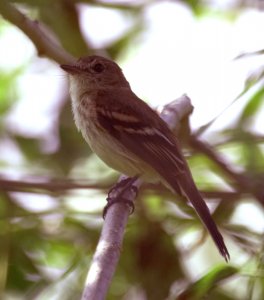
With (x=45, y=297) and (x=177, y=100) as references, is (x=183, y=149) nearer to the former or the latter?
(x=177, y=100)

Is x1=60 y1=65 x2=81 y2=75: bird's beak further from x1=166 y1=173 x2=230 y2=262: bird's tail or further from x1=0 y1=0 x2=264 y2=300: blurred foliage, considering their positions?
x1=166 y1=173 x2=230 y2=262: bird's tail

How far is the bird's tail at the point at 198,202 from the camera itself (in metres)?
4.20

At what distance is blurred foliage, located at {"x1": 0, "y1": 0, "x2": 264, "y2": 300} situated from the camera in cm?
453

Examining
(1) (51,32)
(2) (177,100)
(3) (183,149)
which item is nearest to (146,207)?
(3) (183,149)

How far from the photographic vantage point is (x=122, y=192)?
436 cm

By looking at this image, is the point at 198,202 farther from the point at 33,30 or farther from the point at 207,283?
the point at 33,30

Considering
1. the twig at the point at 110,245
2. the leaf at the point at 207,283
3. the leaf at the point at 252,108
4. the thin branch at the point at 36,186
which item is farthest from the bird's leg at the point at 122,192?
the leaf at the point at 252,108

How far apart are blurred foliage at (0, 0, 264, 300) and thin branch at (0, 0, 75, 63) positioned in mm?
317

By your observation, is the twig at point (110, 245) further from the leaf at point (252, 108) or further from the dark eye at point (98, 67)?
the dark eye at point (98, 67)

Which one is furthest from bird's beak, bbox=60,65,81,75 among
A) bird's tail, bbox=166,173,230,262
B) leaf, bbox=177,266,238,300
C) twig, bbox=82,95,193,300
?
leaf, bbox=177,266,238,300

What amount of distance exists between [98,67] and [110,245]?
2515 mm

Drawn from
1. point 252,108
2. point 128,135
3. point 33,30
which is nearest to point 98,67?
point 128,135

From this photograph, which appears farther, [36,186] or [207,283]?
[36,186]

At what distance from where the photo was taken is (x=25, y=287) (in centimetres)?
475
